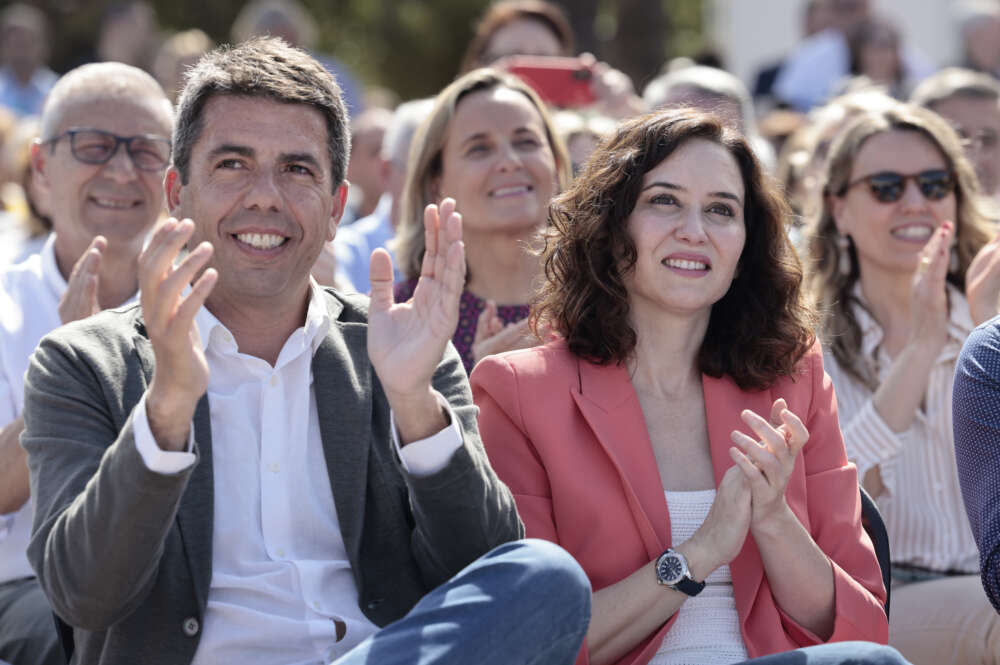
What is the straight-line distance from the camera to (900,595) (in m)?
4.00

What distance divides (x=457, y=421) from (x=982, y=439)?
1.24 m

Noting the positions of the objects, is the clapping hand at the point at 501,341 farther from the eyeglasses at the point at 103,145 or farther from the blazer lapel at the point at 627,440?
the eyeglasses at the point at 103,145

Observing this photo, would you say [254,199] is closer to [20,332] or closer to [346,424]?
[346,424]

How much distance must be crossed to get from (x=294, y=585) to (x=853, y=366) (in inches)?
87.9

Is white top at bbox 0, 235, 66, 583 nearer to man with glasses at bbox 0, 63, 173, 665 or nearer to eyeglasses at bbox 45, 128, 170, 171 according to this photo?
man with glasses at bbox 0, 63, 173, 665

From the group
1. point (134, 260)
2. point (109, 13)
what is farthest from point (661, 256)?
point (109, 13)

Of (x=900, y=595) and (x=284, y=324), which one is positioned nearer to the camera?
(x=284, y=324)

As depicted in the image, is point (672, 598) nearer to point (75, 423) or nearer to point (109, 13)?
point (75, 423)

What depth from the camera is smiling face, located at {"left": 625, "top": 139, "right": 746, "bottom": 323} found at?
3.45 meters

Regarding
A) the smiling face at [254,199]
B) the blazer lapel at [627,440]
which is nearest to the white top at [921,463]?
the blazer lapel at [627,440]

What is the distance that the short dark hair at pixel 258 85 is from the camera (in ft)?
10.2

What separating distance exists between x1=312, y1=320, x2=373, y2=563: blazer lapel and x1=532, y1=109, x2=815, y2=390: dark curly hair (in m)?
0.66

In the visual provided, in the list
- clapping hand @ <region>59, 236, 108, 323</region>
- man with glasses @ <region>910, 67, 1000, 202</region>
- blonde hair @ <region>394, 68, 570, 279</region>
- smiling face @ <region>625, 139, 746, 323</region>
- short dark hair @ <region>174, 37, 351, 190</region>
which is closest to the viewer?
short dark hair @ <region>174, 37, 351, 190</region>

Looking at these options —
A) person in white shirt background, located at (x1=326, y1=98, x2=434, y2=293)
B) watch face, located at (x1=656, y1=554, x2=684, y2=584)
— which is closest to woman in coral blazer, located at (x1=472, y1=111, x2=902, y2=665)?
watch face, located at (x1=656, y1=554, x2=684, y2=584)
